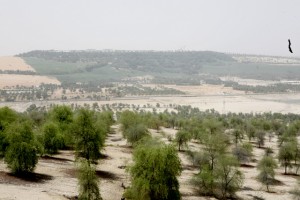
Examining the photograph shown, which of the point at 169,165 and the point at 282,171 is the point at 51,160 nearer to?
the point at 169,165

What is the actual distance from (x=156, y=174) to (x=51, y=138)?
30896 millimetres

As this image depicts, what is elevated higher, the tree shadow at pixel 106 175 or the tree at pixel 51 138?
the tree at pixel 51 138

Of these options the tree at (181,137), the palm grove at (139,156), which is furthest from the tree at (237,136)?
the tree at (181,137)

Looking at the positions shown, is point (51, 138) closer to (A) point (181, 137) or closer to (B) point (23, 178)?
(B) point (23, 178)

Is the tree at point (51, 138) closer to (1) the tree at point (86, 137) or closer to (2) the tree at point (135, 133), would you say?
(1) the tree at point (86, 137)

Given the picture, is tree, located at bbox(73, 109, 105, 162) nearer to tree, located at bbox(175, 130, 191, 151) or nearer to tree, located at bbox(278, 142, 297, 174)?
tree, located at bbox(175, 130, 191, 151)

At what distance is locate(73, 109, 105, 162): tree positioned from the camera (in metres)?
70.2

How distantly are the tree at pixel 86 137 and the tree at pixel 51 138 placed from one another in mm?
8820

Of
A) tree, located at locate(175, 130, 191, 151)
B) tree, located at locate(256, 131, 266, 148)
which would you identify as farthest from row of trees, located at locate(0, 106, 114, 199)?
tree, located at locate(256, 131, 266, 148)

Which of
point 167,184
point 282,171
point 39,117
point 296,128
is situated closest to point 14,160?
point 167,184

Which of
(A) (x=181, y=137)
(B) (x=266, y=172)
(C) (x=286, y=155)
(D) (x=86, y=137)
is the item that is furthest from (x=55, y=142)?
(C) (x=286, y=155)

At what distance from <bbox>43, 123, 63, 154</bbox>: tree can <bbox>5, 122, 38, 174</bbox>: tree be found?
13.6 meters

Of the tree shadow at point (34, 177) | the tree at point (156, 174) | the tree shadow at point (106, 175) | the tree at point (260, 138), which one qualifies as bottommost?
the tree at point (260, 138)

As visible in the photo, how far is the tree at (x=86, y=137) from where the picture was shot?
7025 centimetres
